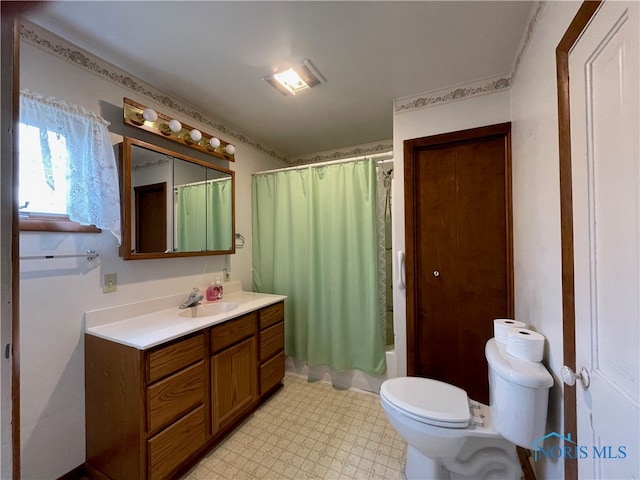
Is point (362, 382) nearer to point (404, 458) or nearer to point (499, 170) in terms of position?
point (404, 458)

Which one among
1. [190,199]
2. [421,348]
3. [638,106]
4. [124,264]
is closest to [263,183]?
[190,199]

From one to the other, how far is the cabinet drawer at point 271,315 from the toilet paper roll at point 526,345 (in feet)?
4.96

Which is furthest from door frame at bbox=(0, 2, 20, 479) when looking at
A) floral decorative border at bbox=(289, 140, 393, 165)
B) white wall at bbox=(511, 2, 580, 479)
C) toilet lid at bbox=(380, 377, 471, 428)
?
floral decorative border at bbox=(289, 140, 393, 165)

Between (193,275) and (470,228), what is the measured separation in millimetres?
2098

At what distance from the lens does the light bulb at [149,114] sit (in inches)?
62.4

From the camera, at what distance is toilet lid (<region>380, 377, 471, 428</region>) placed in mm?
1137

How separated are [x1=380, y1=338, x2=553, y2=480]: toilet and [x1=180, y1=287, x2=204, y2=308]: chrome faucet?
138 cm

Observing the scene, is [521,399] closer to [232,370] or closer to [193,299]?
[232,370]

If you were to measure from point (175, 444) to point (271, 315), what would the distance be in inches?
36.1

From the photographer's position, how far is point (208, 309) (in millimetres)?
1898

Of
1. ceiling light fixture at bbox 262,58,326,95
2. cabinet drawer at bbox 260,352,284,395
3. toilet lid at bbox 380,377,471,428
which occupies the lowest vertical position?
cabinet drawer at bbox 260,352,284,395

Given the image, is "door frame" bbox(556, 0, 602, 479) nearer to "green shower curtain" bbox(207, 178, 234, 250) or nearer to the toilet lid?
the toilet lid

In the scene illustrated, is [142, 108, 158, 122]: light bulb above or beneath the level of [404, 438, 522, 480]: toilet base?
above

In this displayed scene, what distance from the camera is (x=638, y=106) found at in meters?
0.58
